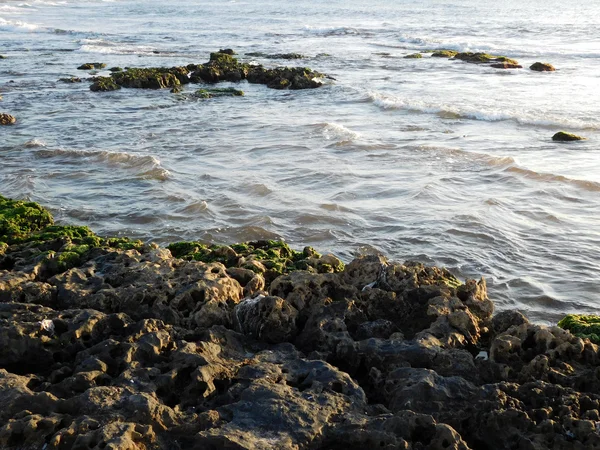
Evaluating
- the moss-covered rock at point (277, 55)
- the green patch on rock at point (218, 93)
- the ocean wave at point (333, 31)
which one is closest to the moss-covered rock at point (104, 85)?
the green patch on rock at point (218, 93)

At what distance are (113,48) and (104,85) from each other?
13465 millimetres

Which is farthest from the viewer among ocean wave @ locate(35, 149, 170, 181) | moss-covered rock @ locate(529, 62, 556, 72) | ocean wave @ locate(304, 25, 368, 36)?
ocean wave @ locate(304, 25, 368, 36)

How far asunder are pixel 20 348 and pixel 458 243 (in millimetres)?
6339

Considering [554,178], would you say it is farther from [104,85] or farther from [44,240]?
[104,85]

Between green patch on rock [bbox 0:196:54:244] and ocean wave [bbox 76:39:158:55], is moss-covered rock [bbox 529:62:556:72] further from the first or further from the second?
green patch on rock [bbox 0:196:54:244]

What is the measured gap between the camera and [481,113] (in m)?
17.7

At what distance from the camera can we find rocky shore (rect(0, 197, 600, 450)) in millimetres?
4047

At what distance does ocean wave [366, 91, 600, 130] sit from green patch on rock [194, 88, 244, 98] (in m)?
4.46

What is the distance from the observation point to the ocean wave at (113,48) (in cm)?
3306

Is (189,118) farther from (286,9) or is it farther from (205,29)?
(286,9)

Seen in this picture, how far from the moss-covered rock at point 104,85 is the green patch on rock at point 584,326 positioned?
19.3 m

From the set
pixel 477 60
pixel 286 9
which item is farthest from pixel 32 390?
pixel 286 9

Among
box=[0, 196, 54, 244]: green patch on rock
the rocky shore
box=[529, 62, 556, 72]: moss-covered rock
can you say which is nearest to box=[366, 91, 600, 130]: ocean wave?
box=[529, 62, 556, 72]: moss-covered rock

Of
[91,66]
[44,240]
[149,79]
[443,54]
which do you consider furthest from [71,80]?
[44,240]
